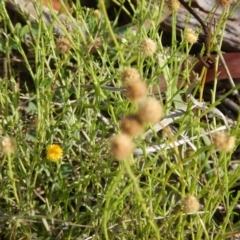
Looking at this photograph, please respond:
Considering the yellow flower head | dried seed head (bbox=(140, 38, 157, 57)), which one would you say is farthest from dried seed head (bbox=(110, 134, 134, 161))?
the yellow flower head

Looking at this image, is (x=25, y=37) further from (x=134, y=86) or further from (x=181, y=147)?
(x=134, y=86)

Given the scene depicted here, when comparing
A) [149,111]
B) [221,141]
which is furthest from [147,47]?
[149,111]

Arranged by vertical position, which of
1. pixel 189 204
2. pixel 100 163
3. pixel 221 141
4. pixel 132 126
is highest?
pixel 132 126

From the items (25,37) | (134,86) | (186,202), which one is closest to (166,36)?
(25,37)

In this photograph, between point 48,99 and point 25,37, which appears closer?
point 48,99

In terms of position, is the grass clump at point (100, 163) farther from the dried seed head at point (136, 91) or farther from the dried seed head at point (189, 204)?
the dried seed head at point (136, 91)

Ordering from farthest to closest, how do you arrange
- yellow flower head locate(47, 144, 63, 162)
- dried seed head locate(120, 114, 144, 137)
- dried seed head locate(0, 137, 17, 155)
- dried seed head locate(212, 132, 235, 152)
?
1. yellow flower head locate(47, 144, 63, 162)
2. dried seed head locate(0, 137, 17, 155)
3. dried seed head locate(212, 132, 235, 152)
4. dried seed head locate(120, 114, 144, 137)

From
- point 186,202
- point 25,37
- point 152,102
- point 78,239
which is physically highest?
point 152,102

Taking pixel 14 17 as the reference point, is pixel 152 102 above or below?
above

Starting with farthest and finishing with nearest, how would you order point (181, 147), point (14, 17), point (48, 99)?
point (14, 17)
point (181, 147)
point (48, 99)

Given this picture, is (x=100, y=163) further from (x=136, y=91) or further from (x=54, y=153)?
(x=136, y=91)

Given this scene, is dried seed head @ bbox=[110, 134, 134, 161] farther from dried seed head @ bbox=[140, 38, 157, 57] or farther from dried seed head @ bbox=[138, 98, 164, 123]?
dried seed head @ bbox=[140, 38, 157, 57]
